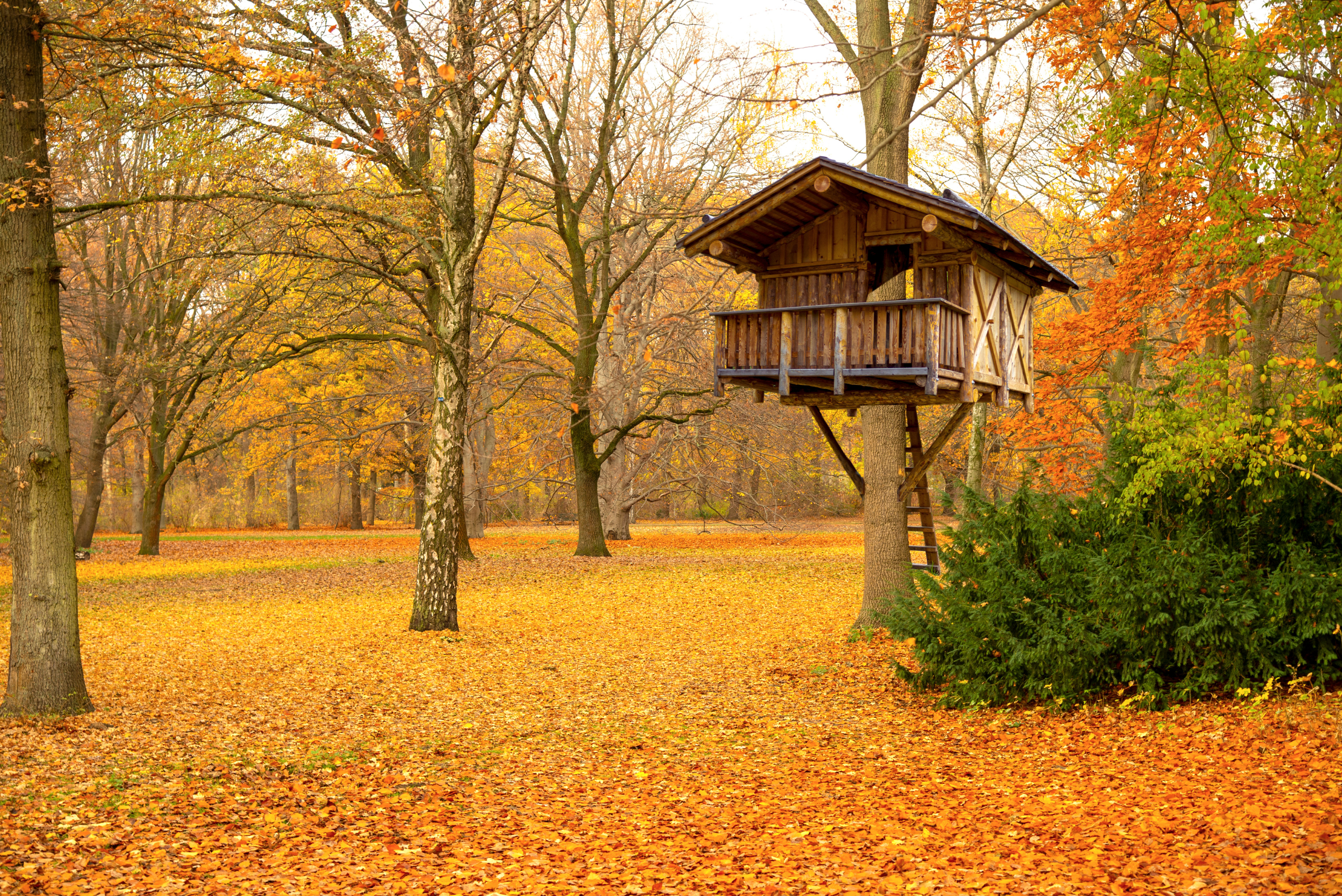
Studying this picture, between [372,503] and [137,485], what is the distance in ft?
37.9

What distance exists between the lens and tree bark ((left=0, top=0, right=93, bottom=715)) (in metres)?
7.96

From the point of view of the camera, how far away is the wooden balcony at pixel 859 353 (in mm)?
9398

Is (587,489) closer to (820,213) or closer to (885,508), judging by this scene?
(885,508)

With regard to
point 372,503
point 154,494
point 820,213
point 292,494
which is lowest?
point 372,503

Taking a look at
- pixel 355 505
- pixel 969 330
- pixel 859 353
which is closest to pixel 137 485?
pixel 355 505

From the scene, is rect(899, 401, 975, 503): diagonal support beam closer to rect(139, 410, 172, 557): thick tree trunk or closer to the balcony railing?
the balcony railing

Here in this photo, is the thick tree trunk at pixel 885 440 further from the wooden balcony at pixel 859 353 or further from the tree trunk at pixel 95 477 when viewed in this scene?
the tree trunk at pixel 95 477

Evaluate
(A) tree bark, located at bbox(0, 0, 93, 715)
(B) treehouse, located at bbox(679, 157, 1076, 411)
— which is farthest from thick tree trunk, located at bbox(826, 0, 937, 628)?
(A) tree bark, located at bbox(0, 0, 93, 715)

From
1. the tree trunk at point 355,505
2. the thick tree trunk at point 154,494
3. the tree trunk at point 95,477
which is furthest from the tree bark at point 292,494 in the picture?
the thick tree trunk at point 154,494

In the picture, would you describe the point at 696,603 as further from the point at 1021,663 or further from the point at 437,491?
the point at 1021,663

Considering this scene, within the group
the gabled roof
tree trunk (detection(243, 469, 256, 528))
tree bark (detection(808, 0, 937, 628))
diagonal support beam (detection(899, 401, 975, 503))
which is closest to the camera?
the gabled roof

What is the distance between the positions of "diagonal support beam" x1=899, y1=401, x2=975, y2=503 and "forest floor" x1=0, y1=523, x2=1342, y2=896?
6.68 ft

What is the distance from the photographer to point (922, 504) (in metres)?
13.4

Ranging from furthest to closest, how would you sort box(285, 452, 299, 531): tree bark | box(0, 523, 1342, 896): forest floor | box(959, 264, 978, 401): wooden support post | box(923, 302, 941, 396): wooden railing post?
1. box(285, 452, 299, 531): tree bark
2. box(959, 264, 978, 401): wooden support post
3. box(923, 302, 941, 396): wooden railing post
4. box(0, 523, 1342, 896): forest floor
